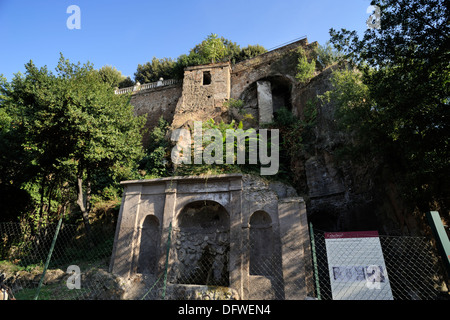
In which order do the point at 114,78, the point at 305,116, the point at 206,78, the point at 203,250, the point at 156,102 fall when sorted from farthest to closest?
the point at 114,78, the point at 156,102, the point at 206,78, the point at 305,116, the point at 203,250

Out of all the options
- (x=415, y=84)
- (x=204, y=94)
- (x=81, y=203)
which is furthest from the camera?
(x=204, y=94)

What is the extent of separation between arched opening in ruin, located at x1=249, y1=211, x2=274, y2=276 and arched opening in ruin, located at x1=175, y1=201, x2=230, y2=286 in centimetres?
92

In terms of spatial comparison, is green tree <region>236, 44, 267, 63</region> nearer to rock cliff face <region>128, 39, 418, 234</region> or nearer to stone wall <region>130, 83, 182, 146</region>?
rock cliff face <region>128, 39, 418, 234</region>

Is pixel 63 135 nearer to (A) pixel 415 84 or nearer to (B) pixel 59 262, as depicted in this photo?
(B) pixel 59 262

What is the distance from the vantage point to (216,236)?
866 centimetres

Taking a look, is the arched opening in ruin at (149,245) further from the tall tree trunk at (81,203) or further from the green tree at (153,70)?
the green tree at (153,70)

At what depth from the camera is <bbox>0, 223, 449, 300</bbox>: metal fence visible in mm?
6555

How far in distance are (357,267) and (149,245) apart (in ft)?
21.7

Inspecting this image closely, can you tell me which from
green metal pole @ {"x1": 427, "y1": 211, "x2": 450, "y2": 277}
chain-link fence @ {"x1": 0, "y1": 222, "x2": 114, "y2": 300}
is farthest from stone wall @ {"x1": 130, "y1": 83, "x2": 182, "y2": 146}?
green metal pole @ {"x1": 427, "y1": 211, "x2": 450, "y2": 277}

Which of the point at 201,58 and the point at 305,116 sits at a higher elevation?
the point at 201,58

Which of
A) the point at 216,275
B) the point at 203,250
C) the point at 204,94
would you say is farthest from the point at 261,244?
the point at 204,94

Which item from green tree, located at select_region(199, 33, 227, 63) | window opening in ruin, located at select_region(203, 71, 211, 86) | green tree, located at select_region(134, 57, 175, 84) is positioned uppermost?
green tree, located at select_region(134, 57, 175, 84)

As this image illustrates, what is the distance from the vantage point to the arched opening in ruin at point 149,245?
8477 millimetres
